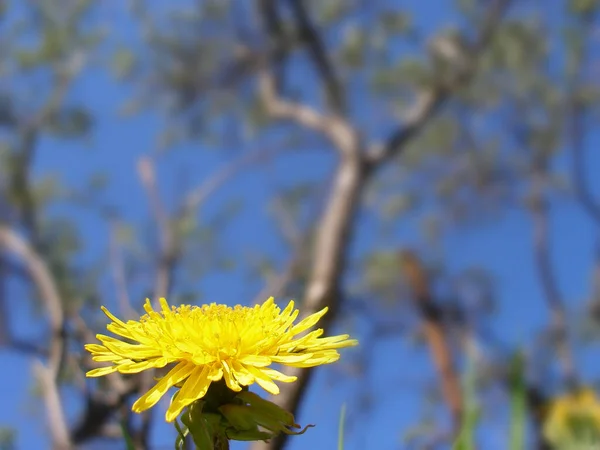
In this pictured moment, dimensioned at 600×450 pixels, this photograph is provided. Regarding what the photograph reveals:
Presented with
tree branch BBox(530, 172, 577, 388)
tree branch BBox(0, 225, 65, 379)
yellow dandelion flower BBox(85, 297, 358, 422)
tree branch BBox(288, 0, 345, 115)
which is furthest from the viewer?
tree branch BBox(530, 172, 577, 388)

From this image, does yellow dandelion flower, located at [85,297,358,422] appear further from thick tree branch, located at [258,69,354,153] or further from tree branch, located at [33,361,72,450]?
thick tree branch, located at [258,69,354,153]

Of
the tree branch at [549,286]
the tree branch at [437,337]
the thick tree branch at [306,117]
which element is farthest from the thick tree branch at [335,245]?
the tree branch at [549,286]

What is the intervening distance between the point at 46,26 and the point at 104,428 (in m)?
2.36

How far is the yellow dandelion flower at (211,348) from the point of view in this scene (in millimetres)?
292

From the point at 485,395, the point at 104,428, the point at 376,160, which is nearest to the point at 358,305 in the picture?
the point at 376,160

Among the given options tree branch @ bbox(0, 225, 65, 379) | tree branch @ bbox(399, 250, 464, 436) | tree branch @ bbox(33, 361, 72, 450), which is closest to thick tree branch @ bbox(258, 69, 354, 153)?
tree branch @ bbox(399, 250, 464, 436)

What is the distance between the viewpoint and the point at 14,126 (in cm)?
288

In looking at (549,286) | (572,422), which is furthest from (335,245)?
(549,286)

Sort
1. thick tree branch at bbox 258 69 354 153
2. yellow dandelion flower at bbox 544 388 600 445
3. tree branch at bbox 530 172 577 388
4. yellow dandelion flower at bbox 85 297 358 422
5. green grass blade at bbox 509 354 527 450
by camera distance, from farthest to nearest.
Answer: tree branch at bbox 530 172 577 388, thick tree branch at bbox 258 69 354 153, yellow dandelion flower at bbox 544 388 600 445, green grass blade at bbox 509 354 527 450, yellow dandelion flower at bbox 85 297 358 422

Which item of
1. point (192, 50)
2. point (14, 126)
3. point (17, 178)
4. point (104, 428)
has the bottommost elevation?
point (104, 428)

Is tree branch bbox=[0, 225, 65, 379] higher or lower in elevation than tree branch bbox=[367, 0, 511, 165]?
lower

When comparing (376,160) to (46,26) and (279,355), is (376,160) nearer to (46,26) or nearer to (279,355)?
(279,355)

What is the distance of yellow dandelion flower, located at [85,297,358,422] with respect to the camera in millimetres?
292

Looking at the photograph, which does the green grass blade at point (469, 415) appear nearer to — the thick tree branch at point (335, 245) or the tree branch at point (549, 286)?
the thick tree branch at point (335, 245)
